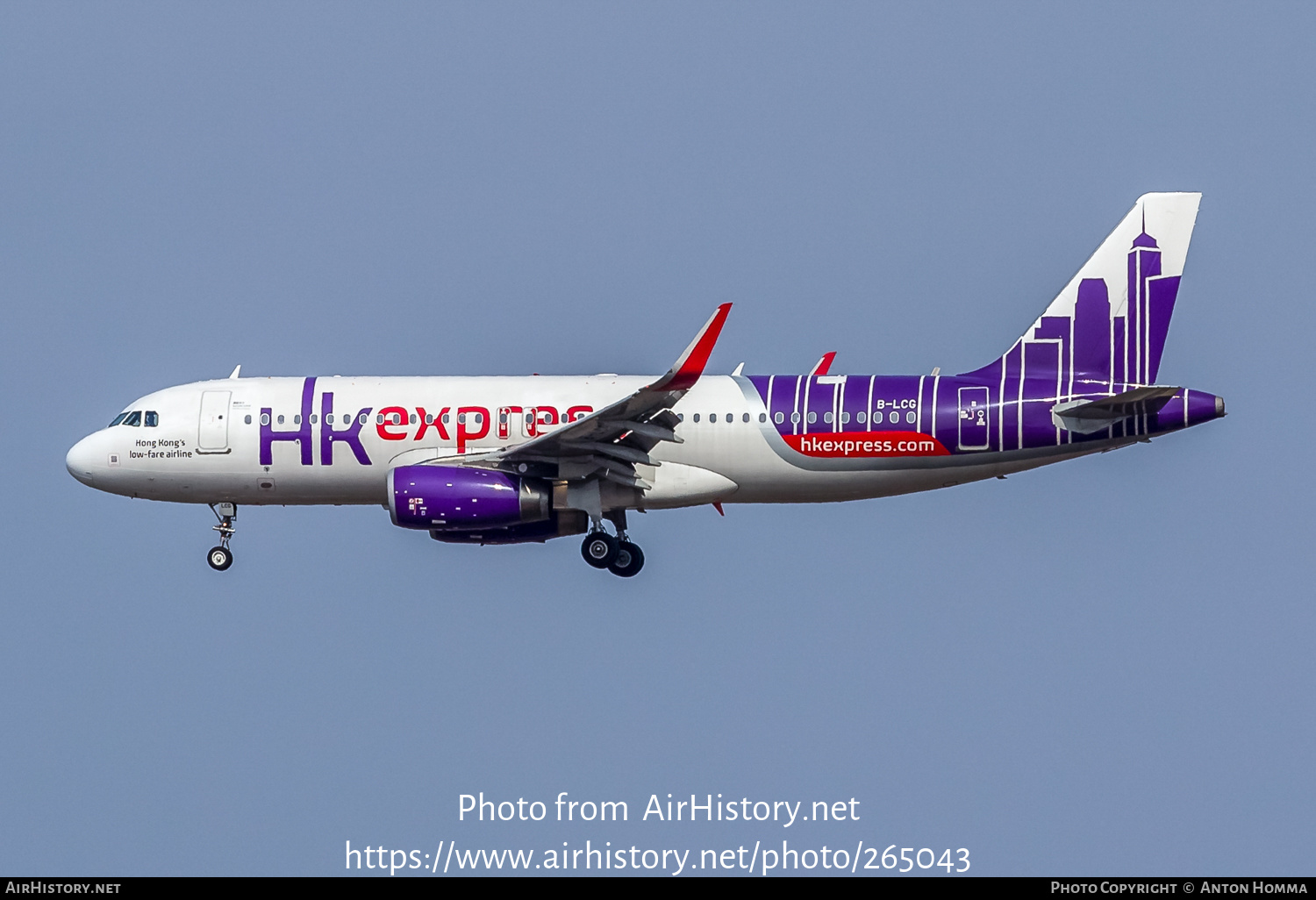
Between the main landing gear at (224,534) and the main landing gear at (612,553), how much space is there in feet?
24.7

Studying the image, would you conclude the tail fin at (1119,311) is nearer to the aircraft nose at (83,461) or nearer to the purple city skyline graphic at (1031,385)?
the purple city skyline graphic at (1031,385)

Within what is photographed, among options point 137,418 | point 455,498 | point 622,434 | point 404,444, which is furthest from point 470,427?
point 137,418

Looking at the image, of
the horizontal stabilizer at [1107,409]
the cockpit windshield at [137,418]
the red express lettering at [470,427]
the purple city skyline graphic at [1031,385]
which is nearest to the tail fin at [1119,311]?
the purple city skyline graphic at [1031,385]

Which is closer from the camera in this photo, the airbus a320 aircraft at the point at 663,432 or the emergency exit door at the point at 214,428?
the airbus a320 aircraft at the point at 663,432

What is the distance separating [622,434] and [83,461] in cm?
1186

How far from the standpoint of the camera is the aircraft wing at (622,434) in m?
31.4

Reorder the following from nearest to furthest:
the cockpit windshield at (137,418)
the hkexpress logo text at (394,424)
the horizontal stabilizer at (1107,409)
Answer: the horizontal stabilizer at (1107,409), the hkexpress logo text at (394,424), the cockpit windshield at (137,418)

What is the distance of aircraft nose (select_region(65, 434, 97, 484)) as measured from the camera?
36844mm

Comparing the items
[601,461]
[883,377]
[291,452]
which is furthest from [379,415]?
[883,377]

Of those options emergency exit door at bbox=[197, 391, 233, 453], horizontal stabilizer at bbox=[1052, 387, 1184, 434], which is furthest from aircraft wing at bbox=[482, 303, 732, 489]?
horizontal stabilizer at bbox=[1052, 387, 1184, 434]

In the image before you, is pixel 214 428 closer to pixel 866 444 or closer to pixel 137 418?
pixel 137 418

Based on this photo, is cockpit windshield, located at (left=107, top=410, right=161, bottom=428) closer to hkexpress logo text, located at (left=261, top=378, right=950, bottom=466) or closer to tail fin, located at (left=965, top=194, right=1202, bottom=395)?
hkexpress logo text, located at (left=261, top=378, right=950, bottom=466)

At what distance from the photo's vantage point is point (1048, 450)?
33.9 m

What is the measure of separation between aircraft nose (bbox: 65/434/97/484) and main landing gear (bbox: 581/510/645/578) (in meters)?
10.5
